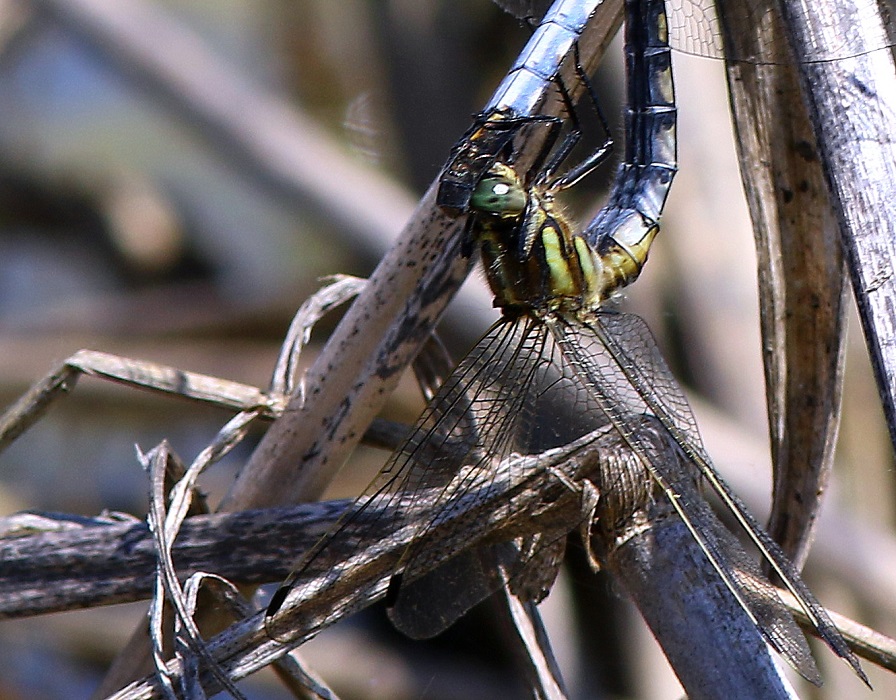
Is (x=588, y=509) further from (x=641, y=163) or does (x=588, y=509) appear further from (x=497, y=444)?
(x=641, y=163)

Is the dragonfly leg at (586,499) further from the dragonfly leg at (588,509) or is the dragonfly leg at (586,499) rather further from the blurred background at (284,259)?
the blurred background at (284,259)

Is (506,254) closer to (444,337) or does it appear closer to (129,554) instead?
(129,554)

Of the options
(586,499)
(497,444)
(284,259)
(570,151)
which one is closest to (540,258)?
(570,151)

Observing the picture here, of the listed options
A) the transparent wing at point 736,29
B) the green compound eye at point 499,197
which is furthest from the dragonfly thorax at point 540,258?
the transparent wing at point 736,29

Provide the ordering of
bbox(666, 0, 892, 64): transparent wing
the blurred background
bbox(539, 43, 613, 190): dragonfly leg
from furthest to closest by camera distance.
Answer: the blurred background
bbox(539, 43, 613, 190): dragonfly leg
bbox(666, 0, 892, 64): transparent wing

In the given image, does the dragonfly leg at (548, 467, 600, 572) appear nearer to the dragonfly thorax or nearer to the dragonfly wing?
the dragonfly wing

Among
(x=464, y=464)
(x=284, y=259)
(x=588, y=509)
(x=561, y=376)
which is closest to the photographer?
(x=588, y=509)

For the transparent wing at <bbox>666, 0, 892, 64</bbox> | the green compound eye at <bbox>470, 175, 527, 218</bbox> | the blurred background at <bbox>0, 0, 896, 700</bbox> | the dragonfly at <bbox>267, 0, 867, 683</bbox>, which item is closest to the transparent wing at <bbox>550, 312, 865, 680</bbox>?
the dragonfly at <bbox>267, 0, 867, 683</bbox>
